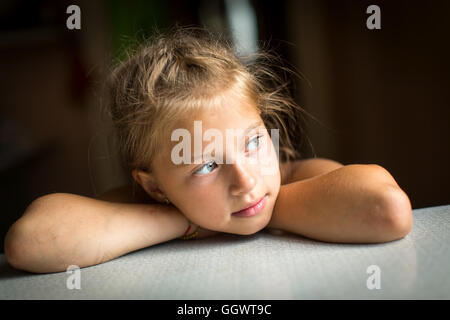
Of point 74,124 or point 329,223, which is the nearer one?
point 329,223

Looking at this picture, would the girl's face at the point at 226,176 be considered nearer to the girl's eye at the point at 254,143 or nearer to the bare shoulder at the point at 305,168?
the girl's eye at the point at 254,143

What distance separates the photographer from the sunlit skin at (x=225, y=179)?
0.50 meters

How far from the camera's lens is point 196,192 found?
51 cm

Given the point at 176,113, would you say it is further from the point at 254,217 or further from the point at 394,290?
the point at 394,290

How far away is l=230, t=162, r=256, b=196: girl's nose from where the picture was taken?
491 millimetres

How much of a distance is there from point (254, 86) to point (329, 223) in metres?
0.21

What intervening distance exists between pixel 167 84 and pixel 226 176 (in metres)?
0.13

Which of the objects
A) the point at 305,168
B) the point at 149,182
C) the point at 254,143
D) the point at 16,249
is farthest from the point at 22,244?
the point at 305,168

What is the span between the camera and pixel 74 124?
120 centimetres

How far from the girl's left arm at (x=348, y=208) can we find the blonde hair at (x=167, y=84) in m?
0.14

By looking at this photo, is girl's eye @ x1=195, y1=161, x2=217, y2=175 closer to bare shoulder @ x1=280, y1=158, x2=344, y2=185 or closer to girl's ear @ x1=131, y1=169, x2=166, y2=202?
girl's ear @ x1=131, y1=169, x2=166, y2=202

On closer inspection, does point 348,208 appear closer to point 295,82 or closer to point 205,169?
point 205,169

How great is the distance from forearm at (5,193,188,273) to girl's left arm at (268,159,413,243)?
0.47 ft
